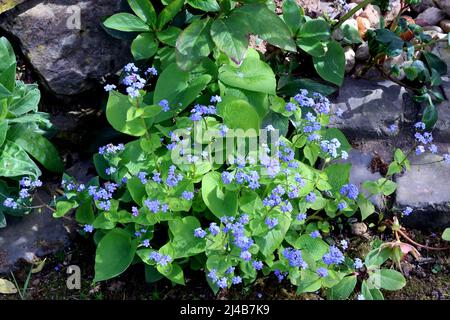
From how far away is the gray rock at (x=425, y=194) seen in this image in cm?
315

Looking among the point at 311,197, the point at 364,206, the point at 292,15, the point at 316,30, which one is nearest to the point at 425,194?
the point at 364,206

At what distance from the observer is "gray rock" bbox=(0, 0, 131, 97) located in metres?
3.16

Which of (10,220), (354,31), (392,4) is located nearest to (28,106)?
(10,220)

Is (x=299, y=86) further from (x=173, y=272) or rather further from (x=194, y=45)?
(x=173, y=272)

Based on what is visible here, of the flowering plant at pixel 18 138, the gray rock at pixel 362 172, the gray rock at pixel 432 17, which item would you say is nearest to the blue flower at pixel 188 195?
the flowering plant at pixel 18 138

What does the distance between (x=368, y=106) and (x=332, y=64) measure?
0.33 m

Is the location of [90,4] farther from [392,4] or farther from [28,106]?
[392,4]

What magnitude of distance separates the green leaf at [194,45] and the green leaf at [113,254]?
2.58 ft

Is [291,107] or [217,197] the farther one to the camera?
[291,107]

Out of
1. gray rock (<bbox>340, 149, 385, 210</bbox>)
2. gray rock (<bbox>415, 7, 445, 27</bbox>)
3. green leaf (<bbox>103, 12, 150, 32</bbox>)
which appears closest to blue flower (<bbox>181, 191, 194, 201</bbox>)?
green leaf (<bbox>103, 12, 150, 32</bbox>)

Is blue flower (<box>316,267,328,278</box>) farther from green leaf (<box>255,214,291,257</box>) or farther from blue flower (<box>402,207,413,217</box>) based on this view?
blue flower (<box>402,207,413,217</box>)

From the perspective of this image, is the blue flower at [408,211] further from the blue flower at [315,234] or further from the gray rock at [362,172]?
the blue flower at [315,234]

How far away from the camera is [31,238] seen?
10.1ft

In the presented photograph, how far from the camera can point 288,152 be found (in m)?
2.80
